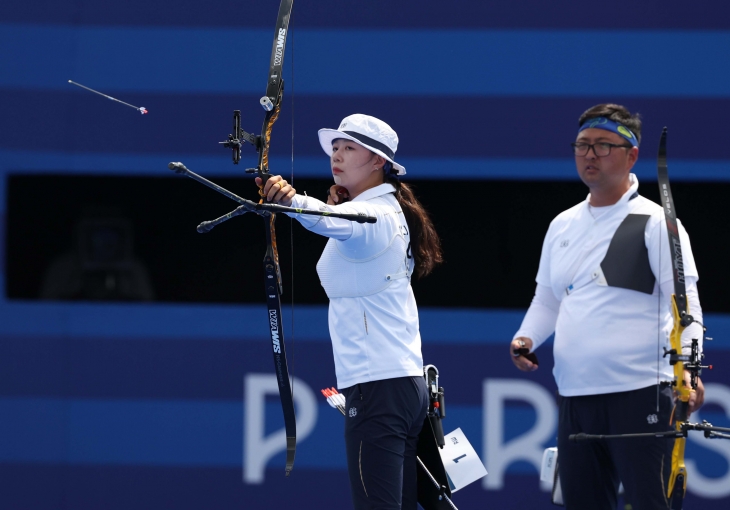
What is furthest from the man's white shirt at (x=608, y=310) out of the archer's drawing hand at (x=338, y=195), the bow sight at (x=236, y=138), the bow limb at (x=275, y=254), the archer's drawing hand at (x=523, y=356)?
the bow sight at (x=236, y=138)

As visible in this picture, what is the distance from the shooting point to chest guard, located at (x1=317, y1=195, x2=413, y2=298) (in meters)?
2.44

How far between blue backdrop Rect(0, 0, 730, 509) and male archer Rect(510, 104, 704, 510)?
0.98 meters

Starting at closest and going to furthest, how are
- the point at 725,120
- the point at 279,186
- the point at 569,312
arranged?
1. the point at 279,186
2. the point at 569,312
3. the point at 725,120

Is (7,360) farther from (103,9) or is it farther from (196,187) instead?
(103,9)

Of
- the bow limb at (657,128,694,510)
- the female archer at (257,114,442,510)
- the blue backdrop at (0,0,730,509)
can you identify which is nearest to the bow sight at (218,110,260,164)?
the female archer at (257,114,442,510)

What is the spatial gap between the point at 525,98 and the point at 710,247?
3.27 feet

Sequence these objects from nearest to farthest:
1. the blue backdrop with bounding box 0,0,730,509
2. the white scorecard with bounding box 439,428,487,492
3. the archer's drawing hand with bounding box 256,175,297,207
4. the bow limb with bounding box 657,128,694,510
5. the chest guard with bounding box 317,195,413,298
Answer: the archer's drawing hand with bounding box 256,175,297,207, the chest guard with bounding box 317,195,413,298, the bow limb with bounding box 657,128,694,510, the white scorecard with bounding box 439,428,487,492, the blue backdrop with bounding box 0,0,730,509

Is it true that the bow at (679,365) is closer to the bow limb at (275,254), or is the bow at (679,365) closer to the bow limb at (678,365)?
the bow limb at (678,365)

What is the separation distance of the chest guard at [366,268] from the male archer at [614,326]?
0.64 meters

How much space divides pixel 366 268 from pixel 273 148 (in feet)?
5.31

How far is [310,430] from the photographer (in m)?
3.87

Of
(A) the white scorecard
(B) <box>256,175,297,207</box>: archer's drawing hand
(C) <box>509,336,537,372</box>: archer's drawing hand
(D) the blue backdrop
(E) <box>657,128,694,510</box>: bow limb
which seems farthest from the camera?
(D) the blue backdrop

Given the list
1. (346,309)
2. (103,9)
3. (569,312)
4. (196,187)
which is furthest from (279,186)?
(103,9)

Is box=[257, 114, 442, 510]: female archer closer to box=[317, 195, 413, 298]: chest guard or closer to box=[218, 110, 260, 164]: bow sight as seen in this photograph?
box=[317, 195, 413, 298]: chest guard
